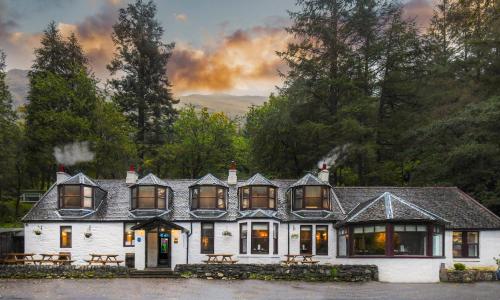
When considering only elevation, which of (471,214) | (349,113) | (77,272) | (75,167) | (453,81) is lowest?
(77,272)

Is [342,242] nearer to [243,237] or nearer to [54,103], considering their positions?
[243,237]

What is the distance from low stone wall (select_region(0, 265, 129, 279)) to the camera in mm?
29484

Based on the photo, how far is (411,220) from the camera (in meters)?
30.8

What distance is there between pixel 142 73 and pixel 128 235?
111 ft

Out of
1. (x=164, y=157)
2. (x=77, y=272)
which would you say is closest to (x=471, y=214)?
(x=77, y=272)

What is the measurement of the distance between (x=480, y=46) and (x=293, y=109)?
685 inches

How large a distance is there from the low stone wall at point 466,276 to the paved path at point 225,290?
44.5 inches

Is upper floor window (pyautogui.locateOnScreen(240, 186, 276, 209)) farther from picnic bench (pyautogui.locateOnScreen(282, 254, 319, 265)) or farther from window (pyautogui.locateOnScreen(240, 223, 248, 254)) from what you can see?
picnic bench (pyautogui.locateOnScreen(282, 254, 319, 265))

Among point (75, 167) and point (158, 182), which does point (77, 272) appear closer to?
point (158, 182)

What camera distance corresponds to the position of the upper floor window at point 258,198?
117ft

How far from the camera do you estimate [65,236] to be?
113ft

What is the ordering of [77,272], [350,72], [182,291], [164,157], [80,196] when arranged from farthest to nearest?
[164,157], [350,72], [80,196], [77,272], [182,291]

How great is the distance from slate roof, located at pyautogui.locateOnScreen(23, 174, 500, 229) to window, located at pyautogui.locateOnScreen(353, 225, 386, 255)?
843mm

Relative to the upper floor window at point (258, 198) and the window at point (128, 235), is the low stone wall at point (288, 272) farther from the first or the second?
Result: the upper floor window at point (258, 198)
